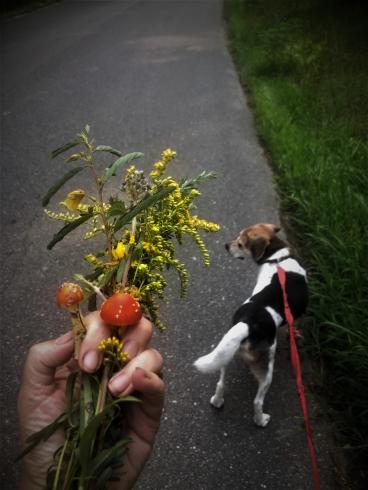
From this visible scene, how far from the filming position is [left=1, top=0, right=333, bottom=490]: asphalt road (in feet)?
7.43

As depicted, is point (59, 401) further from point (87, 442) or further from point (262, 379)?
point (262, 379)

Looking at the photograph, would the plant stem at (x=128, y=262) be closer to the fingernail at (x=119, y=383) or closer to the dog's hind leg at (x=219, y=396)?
the fingernail at (x=119, y=383)

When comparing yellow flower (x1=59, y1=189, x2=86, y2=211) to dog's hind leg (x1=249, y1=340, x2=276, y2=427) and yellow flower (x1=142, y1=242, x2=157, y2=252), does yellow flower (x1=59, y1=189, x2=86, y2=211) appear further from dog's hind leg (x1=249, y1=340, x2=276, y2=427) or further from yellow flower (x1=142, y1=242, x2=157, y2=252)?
dog's hind leg (x1=249, y1=340, x2=276, y2=427)

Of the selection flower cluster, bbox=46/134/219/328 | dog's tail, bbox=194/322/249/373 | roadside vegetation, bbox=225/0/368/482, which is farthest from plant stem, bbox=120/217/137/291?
roadside vegetation, bbox=225/0/368/482

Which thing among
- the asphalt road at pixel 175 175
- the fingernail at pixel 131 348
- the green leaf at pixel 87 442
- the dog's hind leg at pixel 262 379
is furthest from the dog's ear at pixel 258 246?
the green leaf at pixel 87 442

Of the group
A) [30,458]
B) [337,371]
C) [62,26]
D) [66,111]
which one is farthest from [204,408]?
[62,26]

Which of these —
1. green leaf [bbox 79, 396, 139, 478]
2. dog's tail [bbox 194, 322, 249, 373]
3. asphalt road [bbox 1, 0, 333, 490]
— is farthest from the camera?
asphalt road [bbox 1, 0, 333, 490]

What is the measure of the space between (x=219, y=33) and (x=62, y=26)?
4.69m

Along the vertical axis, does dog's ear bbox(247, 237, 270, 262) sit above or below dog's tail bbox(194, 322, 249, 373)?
below

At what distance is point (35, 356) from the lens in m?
1.40

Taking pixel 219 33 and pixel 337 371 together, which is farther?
pixel 219 33

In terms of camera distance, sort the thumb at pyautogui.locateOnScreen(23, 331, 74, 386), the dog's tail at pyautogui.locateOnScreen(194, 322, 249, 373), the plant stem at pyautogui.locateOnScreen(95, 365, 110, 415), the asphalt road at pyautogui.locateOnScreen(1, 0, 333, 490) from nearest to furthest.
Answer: the plant stem at pyautogui.locateOnScreen(95, 365, 110, 415)
the thumb at pyautogui.locateOnScreen(23, 331, 74, 386)
the dog's tail at pyautogui.locateOnScreen(194, 322, 249, 373)
the asphalt road at pyautogui.locateOnScreen(1, 0, 333, 490)

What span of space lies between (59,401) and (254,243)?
197 centimetres

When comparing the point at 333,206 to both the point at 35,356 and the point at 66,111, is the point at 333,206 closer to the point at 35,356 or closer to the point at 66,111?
the point at 35,356
